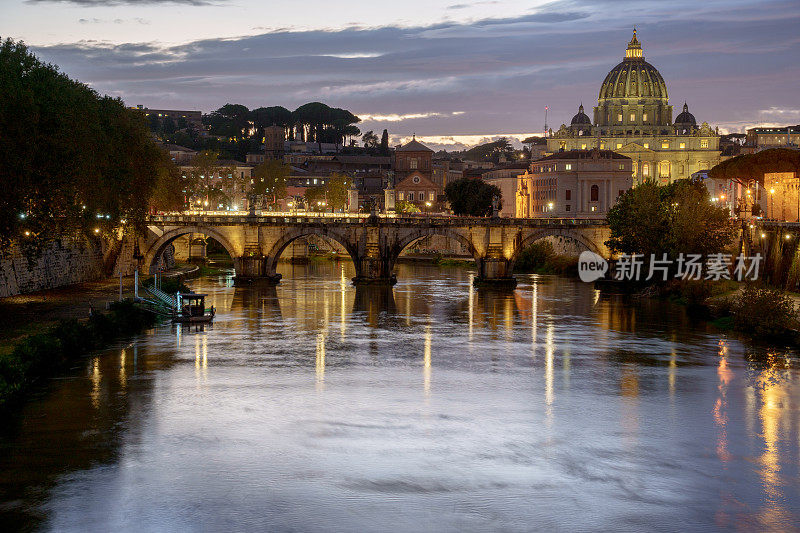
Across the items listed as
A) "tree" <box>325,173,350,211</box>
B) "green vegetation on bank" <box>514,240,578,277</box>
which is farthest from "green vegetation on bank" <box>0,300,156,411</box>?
"tree" <box>325,173,350,211</box>

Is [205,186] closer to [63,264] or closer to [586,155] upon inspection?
[586,155]

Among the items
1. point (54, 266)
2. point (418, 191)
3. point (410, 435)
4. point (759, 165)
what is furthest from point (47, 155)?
point (418, 191)

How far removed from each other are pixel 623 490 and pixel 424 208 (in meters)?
132

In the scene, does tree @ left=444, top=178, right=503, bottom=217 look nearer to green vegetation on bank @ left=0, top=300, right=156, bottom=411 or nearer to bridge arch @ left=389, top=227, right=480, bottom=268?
bridge arch @ left=389, top=227, right=480, bottom=268

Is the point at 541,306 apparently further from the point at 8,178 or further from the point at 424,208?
the point at 424,208

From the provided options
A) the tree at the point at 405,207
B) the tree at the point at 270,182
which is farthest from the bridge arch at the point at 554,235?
the tree at the point at 270,182

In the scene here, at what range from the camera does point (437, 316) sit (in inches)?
2429

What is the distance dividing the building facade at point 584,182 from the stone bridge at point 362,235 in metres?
55.0

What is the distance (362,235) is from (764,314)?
133 feet

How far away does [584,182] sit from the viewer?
141 metres

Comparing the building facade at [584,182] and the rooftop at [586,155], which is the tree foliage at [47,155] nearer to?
the building facade at [584,182]

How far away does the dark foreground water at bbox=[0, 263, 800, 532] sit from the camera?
24.5 meters

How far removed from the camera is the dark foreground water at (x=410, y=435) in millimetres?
24453

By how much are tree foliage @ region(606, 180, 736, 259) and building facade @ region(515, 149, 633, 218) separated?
5393 centimetres
